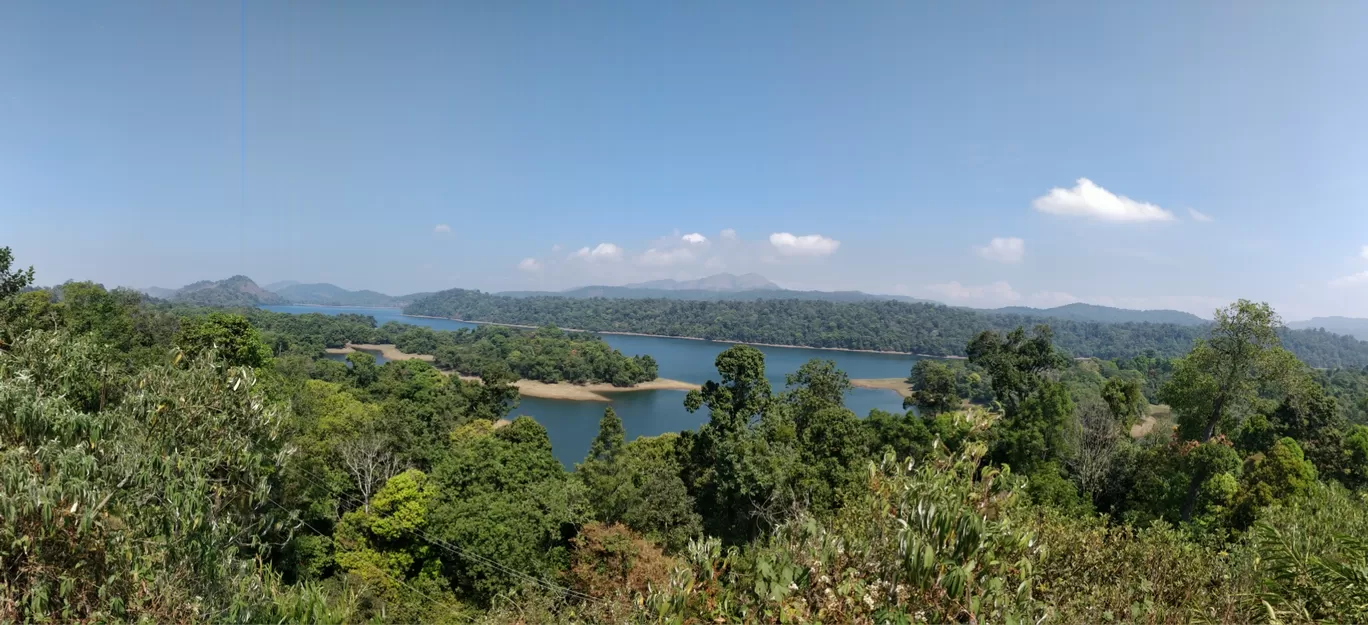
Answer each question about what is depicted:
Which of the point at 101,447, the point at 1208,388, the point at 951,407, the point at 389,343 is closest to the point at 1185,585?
the point at 101,447

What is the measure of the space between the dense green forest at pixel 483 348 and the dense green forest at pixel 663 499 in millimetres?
23269

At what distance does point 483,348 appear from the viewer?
61.8 metres

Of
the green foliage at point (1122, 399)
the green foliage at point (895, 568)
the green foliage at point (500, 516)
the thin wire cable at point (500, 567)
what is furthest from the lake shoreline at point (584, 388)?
the green foliage at point (895, 568)

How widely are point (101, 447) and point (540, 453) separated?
1003 centimetres

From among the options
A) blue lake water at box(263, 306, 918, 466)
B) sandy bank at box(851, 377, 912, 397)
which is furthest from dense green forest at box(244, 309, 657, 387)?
sandy bank at box(851, 377, 912, 397)

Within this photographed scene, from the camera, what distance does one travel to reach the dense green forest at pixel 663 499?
2.79 meters

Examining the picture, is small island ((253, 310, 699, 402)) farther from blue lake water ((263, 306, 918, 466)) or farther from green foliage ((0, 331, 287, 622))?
green foliage ((0, 331, 287, 622))

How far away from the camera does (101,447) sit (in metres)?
4.31

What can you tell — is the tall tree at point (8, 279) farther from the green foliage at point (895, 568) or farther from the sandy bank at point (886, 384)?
the sandy bank at point (886, 384)

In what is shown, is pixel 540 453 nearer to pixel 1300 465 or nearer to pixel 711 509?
pixel 711 509

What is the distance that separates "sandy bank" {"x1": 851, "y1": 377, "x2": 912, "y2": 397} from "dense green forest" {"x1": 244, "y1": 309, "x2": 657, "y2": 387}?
18972mm

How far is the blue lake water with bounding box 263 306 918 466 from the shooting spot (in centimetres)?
3400

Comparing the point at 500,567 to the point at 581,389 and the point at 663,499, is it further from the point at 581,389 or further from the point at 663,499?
the point at 581,389

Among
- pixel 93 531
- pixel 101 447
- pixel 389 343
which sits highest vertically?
pixel 101 447
